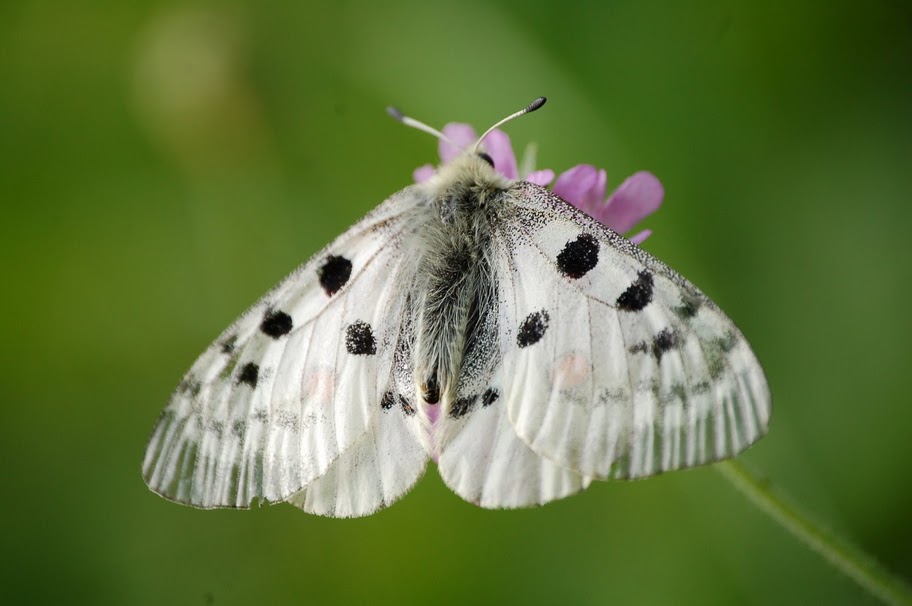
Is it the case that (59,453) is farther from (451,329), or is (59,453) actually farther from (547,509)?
(451,329)

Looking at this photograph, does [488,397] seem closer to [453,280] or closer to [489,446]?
[489,446]

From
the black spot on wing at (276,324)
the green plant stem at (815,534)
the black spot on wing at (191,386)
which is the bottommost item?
the green plant stem at (815,534)

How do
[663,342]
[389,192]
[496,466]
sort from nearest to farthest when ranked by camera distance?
[663,342] < [496,466] < [389,192]

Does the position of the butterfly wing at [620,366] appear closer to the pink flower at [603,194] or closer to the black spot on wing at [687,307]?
the black spot on wing at [687,307]

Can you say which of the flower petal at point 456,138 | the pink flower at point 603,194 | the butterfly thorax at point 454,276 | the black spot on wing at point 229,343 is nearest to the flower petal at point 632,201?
the pink flower at point 603,194

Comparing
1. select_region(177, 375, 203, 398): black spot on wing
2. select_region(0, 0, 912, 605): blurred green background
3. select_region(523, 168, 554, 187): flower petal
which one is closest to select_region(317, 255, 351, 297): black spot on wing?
select_region(177, 375, 203, 398): black spot on wing

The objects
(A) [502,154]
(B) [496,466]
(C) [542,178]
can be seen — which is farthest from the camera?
(A) [502,154]

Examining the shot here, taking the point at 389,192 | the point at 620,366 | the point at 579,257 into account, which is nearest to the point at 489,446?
the point at 620,366
